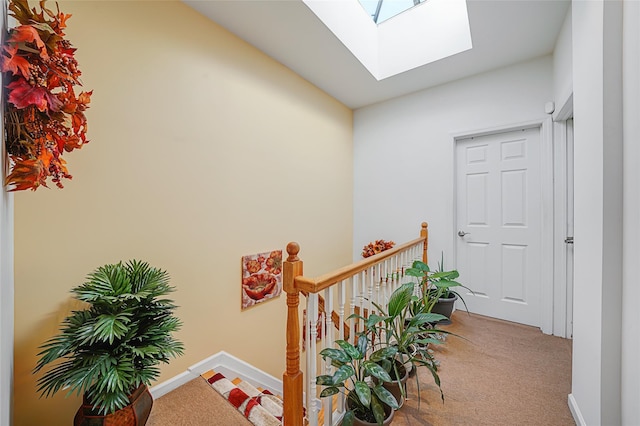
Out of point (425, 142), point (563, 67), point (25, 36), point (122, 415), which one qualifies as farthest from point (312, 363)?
point (563, 67)

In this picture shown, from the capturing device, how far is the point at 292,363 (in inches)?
49.0

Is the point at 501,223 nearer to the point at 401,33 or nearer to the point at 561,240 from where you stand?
the point at 561,240

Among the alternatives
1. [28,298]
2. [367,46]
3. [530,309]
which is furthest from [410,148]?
[28,298]

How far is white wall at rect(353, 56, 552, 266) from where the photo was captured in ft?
8.36

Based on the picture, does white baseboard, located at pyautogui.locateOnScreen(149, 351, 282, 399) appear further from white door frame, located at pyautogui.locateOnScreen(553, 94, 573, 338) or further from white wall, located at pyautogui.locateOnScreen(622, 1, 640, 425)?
white door frame, located at pyautogui.locateOnScreen(553, 94, 573, 338)

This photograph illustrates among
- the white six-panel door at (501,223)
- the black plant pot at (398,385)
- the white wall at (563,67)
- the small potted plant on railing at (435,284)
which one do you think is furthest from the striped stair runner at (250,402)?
the white wall at (563,67)

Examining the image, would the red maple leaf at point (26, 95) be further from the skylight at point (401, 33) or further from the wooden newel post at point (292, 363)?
the skylight at point (401, 33)

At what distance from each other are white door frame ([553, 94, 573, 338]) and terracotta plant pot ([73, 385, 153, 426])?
3.19m

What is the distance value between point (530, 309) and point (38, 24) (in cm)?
372

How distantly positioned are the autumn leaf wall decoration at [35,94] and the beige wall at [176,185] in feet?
2.16

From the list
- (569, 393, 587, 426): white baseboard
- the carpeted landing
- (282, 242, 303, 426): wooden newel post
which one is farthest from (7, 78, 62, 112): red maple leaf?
(569, 393, 587, 426): white baseboard

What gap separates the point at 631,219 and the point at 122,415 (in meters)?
2.17

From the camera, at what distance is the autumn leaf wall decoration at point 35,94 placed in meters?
0.68

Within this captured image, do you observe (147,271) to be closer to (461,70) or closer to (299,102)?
(299,102)
